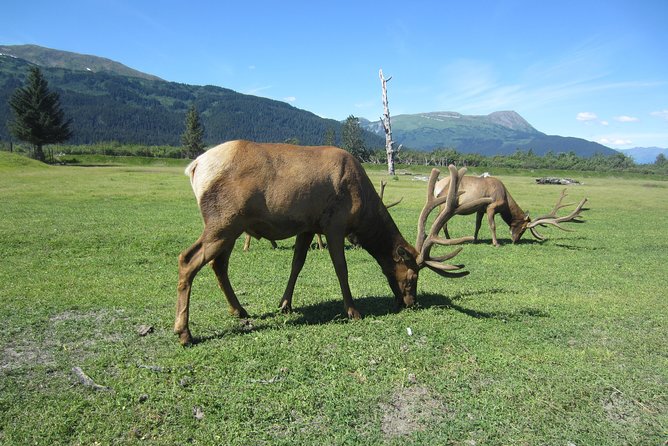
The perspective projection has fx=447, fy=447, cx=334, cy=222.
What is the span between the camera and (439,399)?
5.03 metres

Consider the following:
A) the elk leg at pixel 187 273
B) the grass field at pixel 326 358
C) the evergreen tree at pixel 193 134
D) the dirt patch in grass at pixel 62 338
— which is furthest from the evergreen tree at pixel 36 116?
the elk leg at pixel 187 273

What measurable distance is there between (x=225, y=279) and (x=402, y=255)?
10.2 ft

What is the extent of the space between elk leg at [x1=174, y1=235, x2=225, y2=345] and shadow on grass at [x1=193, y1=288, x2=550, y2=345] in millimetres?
402

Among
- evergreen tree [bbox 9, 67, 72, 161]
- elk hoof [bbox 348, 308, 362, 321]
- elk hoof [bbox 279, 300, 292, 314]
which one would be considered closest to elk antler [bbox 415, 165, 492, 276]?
elk hoof [bbox 348, 308, 362, 321]

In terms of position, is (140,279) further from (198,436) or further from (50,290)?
(198,436)

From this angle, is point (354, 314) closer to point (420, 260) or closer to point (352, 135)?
point (420, 260)

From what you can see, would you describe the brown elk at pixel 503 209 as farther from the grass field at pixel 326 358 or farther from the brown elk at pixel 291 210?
the brown elk at pixel 291 210

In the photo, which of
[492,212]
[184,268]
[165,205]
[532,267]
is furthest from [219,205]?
[165,205]

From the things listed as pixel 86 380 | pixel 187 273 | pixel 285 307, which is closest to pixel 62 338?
pixel 86 380

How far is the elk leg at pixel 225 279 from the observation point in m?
7.13

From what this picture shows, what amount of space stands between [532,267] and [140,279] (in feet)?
34.5

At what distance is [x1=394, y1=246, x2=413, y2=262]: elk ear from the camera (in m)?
7.97

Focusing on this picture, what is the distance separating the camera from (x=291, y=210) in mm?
6773

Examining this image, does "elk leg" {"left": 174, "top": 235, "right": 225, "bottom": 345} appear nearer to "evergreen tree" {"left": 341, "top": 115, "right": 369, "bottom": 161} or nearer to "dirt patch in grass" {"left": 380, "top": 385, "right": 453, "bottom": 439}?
"dirt patch in grass" {"left": 380, "top": 385, "right": 453, "bottom": 439}
